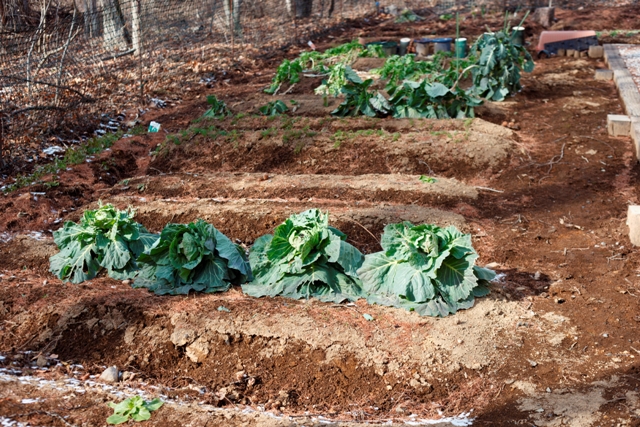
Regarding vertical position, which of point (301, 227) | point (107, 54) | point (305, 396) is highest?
point (107, 54)

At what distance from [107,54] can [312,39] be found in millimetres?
6382

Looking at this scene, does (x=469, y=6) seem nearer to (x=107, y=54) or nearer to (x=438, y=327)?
(x=107, y=54)

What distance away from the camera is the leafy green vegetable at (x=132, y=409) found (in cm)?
344

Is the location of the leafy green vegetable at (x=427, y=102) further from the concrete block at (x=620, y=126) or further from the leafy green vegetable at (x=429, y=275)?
the leafy green vegetable at (x=429, y=275)

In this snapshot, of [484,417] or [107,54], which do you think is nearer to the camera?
[484,417]

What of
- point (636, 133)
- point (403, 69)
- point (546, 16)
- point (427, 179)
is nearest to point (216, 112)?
point (403, 69)

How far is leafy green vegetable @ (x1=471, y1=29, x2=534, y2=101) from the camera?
9680mm

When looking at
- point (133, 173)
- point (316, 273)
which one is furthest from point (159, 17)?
point (316, 273)

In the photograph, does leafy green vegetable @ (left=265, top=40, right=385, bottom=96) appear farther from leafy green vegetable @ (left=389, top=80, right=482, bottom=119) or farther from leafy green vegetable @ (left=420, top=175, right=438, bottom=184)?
leafy green vegetable @ (left=420, top=175, right=438, bottom=184)

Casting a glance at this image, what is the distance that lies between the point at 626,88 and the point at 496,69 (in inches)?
72.4

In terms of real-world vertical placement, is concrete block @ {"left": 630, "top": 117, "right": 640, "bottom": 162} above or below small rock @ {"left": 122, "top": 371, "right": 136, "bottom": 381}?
above

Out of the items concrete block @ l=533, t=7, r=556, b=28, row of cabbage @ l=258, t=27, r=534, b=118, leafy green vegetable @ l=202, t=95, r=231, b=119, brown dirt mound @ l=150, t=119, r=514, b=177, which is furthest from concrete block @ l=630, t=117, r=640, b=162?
concrete block @ l=533, t=7, r=556, b=28

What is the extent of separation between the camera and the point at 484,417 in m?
3.60

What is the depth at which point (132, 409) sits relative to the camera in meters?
3.50
